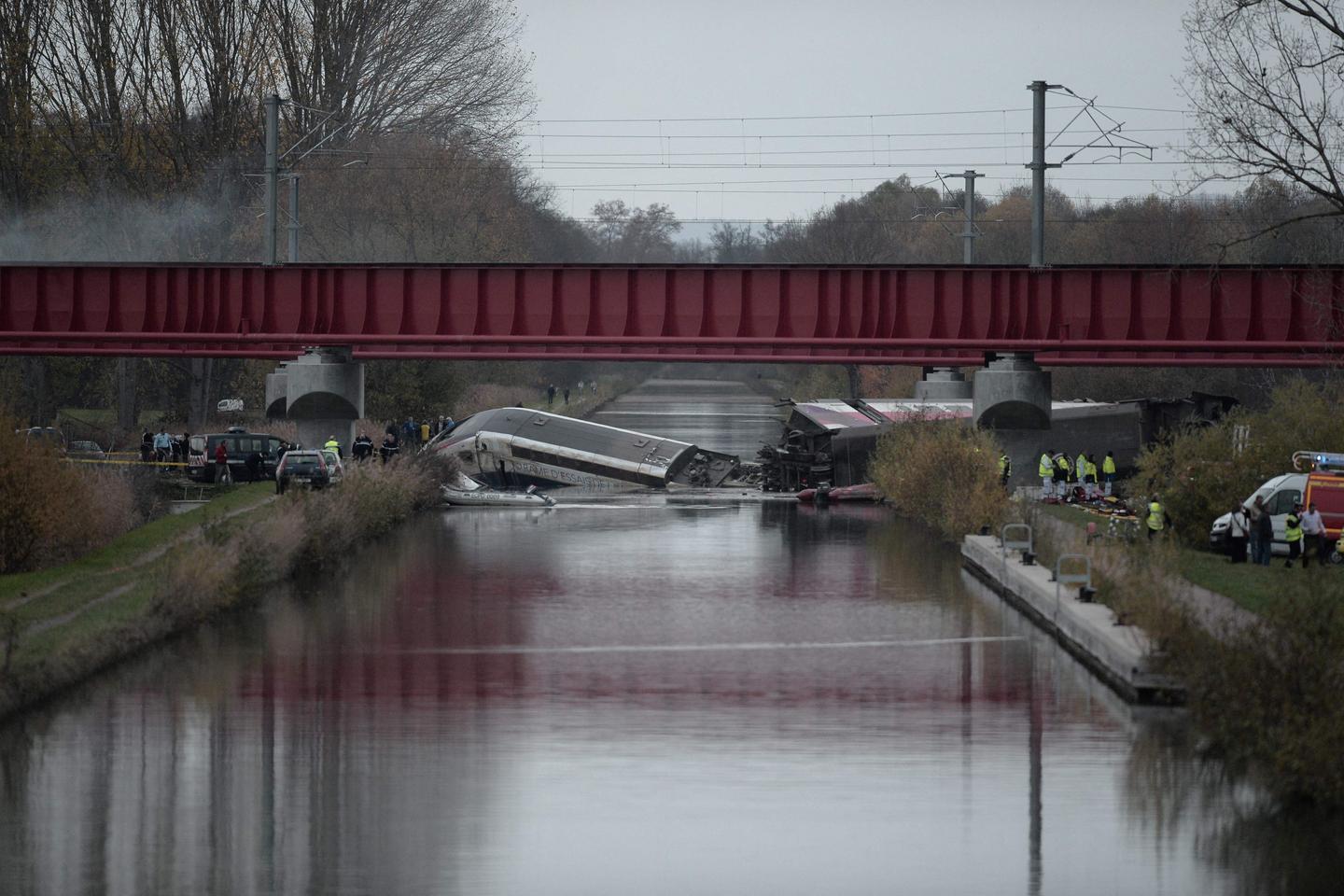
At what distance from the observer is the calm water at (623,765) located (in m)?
15.3

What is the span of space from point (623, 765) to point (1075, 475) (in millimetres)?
38183

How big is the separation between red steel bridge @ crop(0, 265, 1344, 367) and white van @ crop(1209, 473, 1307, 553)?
1240cm

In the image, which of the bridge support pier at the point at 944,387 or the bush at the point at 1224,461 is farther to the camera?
the bridge support pier at the point at 944,387

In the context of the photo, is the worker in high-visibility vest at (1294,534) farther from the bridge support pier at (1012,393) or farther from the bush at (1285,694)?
the bridge support pier at (1012,393)

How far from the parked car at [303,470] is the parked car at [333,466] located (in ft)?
0.64

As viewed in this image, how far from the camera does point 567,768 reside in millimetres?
18875

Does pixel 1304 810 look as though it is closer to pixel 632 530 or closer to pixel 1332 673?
pixel 1332 673

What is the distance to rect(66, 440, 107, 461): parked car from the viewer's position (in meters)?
53.6

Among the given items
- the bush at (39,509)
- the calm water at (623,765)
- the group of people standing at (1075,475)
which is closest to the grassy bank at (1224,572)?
the calm water at (623,765)

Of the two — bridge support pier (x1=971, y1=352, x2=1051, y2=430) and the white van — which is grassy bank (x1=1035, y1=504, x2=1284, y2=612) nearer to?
the white van

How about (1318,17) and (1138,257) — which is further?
(1138,257)

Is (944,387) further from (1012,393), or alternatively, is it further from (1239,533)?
(1239,533)

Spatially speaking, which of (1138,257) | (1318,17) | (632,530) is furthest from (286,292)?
(1138,257)

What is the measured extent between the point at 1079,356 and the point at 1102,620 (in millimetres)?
23324
